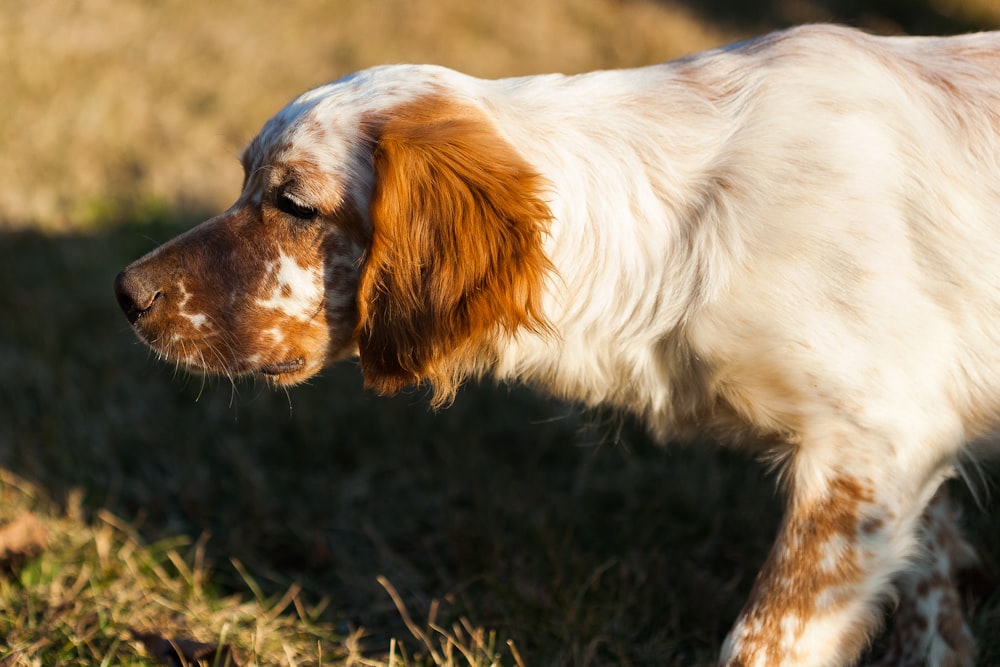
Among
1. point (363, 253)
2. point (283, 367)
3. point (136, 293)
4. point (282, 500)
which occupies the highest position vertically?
point (363, 253)

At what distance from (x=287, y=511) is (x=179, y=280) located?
121cm

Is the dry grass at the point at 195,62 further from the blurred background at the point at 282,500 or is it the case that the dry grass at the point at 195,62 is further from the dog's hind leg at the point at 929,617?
the dog's hind leg at the point at 929,617

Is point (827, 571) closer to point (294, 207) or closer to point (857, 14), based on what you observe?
point (294, 207)

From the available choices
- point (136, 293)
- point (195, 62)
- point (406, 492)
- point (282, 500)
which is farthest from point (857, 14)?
point (136, 293)

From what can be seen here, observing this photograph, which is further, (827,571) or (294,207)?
(294,207)

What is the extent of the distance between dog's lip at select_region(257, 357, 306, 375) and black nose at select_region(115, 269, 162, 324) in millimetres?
275

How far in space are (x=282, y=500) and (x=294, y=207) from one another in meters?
1.40

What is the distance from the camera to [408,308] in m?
2.12

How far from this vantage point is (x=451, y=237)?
2.09 metres

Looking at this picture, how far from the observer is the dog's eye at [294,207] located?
2195mm

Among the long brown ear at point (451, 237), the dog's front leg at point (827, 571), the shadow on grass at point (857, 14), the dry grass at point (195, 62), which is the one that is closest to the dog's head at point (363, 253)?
the long brown ear at point (451, 237)

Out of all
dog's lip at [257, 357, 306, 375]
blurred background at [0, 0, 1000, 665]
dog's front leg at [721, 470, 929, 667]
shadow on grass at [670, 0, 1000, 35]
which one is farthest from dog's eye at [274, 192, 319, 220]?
shadow on grass at [670, 0, 1000, 35]

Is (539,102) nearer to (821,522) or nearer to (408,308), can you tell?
(408,308)

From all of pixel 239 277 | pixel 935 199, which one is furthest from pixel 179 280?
pixel 935 199
